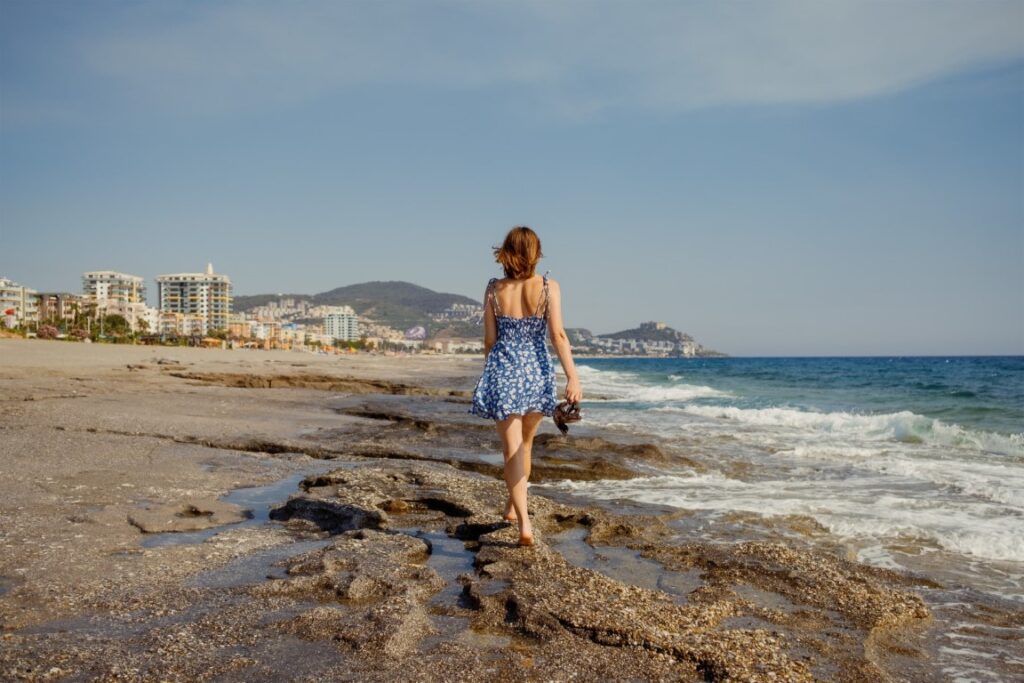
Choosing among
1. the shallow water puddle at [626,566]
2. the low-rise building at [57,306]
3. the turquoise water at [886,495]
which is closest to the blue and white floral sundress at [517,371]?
the shallow water puddle at [626,566]

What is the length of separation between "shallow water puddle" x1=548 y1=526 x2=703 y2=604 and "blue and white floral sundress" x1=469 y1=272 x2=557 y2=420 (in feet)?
3.23

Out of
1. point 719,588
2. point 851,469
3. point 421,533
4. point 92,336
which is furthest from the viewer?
point 92,336

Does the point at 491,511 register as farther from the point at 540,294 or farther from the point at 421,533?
the point at 540,294

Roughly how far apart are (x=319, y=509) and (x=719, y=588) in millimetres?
3135

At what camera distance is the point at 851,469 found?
10.0m

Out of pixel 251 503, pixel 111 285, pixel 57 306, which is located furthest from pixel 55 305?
pixel 251 503

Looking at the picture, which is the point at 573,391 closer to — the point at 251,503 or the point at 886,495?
the point at 251,503

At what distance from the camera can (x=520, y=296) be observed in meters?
4.97

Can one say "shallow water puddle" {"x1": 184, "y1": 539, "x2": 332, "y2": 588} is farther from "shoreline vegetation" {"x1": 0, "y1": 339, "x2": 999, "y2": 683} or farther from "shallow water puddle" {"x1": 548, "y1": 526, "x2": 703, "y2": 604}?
"shallow water puddle" {"x1": 548, "y1": 526, "x2": 703, "y2": 604}

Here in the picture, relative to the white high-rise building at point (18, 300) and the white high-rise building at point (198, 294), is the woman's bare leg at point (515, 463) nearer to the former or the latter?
the white high-rise building at point (18, 300)

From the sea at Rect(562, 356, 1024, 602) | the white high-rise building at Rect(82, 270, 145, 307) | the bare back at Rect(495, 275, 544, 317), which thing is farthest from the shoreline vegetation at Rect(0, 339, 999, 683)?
the white high-rise building at Rect(82, 270, 145, 307)

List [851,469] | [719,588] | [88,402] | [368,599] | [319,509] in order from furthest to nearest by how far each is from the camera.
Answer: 1. [88,402]
2. [851,469]
3. [319,509]
4. [719,588]
5. [368,599]

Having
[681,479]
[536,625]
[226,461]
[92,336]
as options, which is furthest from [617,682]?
[92,336]

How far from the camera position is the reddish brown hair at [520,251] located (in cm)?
490
